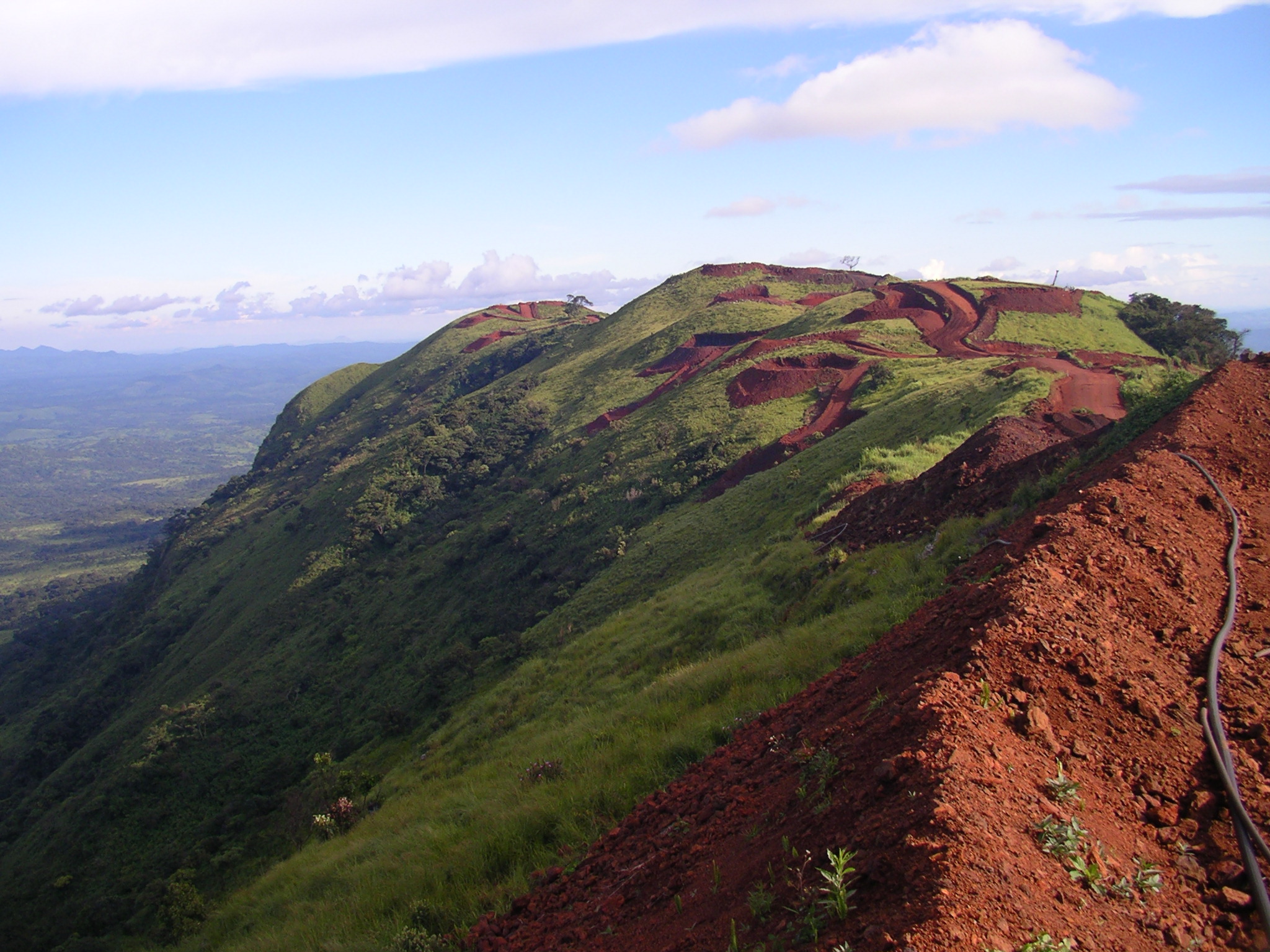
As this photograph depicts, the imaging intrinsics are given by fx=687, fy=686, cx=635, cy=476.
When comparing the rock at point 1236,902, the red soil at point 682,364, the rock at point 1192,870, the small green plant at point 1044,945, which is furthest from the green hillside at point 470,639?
the small green plant at point 1044,945

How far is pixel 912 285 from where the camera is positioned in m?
45.2

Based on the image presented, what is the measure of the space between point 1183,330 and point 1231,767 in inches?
1693

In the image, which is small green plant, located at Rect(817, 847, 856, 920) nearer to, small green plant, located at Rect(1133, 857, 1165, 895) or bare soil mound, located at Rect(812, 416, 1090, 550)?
small green plant, located at Rect(1133, 857, 1165, 895)

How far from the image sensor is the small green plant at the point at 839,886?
3.20m

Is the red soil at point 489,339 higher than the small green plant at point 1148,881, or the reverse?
the red soil at point 489,339

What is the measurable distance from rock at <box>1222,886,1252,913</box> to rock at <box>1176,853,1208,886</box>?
5.2 inches

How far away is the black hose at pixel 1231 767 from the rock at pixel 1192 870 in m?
0.19

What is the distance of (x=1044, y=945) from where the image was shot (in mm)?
2771

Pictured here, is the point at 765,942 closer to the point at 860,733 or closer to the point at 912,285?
the point at 860,733

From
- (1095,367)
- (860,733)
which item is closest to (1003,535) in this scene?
(860,733)

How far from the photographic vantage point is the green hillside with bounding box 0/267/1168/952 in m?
8.54

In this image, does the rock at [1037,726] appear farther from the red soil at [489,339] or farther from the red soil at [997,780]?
the red soil at [489,339]

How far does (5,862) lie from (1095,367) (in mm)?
42001

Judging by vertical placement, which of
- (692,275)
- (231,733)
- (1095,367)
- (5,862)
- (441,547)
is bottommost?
(5,862)
